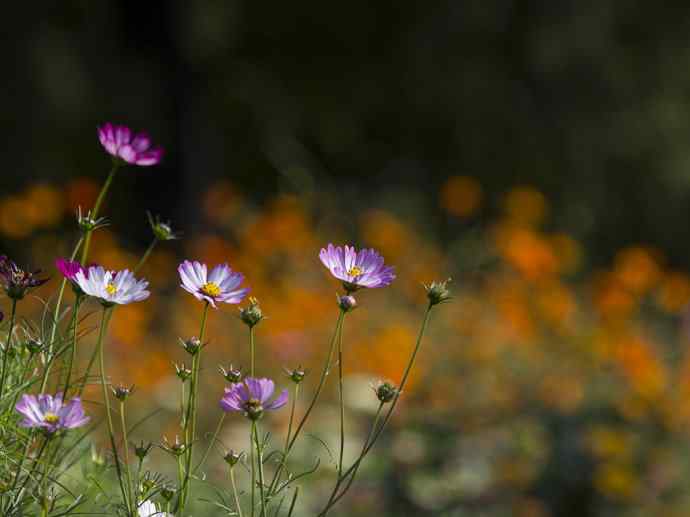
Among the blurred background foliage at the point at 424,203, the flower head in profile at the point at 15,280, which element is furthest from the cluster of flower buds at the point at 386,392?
the blurred background foliage at the point at 424,203

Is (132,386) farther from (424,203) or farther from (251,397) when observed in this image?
(424,203)

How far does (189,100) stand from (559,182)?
3734mm

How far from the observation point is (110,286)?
1.11 m

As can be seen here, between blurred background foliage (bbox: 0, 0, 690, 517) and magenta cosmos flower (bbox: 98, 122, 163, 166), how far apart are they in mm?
2105

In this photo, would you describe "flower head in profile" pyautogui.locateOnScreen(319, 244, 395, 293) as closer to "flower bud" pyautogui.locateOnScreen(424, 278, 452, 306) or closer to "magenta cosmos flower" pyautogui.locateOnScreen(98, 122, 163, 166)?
"flower bud" pyautogui.locateOnScreen(424, 278, 452, 306)

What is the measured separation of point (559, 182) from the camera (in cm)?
1009

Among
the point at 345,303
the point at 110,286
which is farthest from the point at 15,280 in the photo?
the point at 345,303

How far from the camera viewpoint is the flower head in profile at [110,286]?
107cm

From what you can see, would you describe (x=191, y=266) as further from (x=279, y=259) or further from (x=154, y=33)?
(x=154, y=33)

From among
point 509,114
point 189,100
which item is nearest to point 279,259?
point 189,100

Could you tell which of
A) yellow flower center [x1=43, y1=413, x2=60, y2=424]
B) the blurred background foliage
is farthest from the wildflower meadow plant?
the blurred background foliage

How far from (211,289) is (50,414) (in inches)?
8.5

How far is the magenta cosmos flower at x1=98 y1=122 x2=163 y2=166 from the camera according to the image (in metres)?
1.30

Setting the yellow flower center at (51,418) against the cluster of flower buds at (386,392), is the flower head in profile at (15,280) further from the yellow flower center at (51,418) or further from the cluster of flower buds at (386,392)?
the cluster of flower buds at (386,392)
